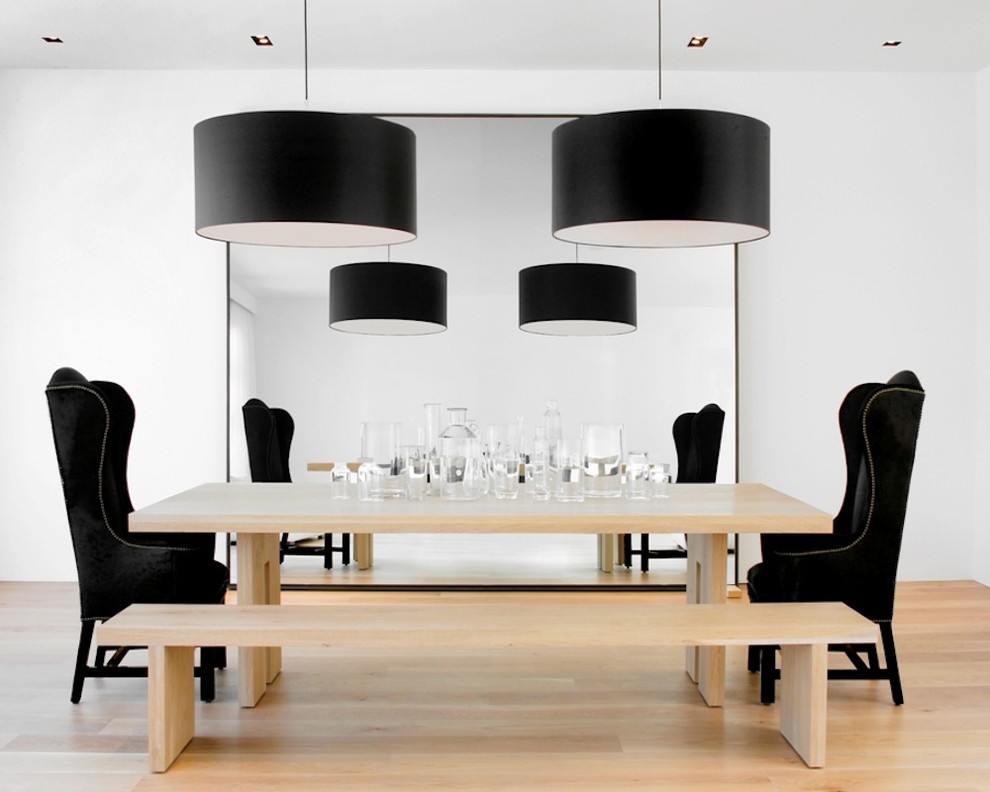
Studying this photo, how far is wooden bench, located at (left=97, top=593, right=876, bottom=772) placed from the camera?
8.42 feet

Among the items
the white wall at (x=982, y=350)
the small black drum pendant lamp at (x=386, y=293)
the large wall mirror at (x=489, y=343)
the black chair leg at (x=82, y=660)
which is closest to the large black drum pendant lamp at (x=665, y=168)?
the small black drum pendant lamp at (x=386, y=293)

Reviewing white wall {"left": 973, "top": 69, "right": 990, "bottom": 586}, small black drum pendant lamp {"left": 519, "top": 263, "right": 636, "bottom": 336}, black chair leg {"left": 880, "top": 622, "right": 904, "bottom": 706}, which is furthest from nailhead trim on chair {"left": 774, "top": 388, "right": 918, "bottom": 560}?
white wall {"left": 973, "top": 69, "right": 990, "bottom": 586}

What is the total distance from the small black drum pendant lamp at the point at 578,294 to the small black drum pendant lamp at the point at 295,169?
1.76 meters

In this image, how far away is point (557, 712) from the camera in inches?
122

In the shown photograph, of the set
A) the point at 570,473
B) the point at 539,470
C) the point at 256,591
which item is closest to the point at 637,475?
the point at 570,473

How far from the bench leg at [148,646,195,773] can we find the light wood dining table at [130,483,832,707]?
0.34 m

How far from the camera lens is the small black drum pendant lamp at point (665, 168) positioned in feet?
8.66

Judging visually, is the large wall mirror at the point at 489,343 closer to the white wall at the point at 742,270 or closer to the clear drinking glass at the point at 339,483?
the white wall at the point at 742,270

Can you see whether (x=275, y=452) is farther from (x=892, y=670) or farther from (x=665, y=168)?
(x=892, y=670)

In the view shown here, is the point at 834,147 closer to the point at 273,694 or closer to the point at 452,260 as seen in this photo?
the point at 452,260

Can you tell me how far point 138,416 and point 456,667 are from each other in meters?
2.50

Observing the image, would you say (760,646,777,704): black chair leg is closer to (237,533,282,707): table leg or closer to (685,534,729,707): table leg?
(685,534,729,707): table leg

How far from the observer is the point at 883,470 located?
3.05m

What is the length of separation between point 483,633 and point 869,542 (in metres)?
1.35
